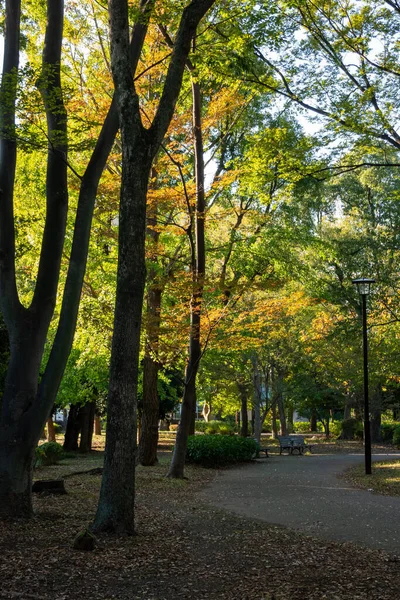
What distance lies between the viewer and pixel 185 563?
5.61m

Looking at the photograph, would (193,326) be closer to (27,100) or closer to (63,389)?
(27,100)

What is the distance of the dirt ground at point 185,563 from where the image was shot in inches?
184

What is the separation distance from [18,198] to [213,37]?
20.5 feet

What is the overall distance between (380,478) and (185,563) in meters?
9.99

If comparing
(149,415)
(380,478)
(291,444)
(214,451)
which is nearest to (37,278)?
(149,415)

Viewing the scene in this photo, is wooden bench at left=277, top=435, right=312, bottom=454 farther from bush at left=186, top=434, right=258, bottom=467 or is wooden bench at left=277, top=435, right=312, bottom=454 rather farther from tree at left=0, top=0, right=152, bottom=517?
tree at left=0, top=0, right=152, bottom=517

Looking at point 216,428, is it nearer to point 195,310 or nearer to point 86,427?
point 86,427

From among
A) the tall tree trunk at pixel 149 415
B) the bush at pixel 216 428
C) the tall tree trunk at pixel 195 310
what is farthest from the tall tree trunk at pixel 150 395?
the bush at pixel 216 428

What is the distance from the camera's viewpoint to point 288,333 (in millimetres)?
25188

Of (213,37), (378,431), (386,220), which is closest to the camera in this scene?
(213,37)

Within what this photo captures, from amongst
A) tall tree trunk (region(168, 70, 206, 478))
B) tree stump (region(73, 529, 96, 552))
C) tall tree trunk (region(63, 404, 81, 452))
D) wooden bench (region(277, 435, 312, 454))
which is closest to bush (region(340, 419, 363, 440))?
wooden bench (region(277, 435, 312, 454))

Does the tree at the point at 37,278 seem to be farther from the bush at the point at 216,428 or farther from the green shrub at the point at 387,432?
the bush at the point at 216,428

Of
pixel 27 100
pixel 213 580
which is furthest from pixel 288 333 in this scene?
pixel 213 580

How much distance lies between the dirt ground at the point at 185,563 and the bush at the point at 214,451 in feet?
32.7
